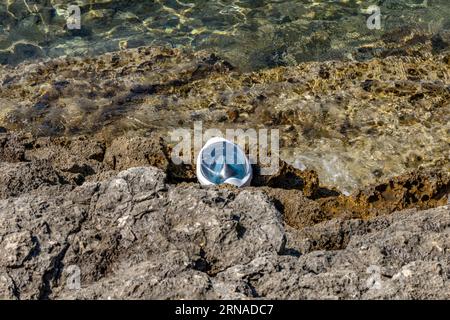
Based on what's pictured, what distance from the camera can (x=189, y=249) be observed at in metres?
→ 3.52

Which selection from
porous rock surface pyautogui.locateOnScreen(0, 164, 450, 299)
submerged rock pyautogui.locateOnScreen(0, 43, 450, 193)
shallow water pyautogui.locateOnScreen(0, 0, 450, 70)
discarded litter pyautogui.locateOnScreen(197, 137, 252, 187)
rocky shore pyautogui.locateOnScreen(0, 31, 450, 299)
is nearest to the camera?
porous rock surface pyautogui.locateOnScreen(0, 164, 450, 299)

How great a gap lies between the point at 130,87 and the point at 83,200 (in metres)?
4.60

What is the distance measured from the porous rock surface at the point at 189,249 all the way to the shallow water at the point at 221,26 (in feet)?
17.5

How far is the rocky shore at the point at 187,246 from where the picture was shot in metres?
3.11

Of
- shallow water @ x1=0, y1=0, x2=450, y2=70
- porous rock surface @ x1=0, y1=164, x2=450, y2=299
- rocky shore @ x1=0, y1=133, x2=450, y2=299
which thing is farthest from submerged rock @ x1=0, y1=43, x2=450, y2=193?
porous rock surface @ x1=0, y1=164, x2=450, y2=299

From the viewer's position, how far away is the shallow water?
9.28m

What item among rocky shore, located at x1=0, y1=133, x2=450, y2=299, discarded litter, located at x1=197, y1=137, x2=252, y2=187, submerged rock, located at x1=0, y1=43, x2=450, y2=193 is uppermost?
rocky shore, located at x1=0, y1=133, x2=450, y2=299

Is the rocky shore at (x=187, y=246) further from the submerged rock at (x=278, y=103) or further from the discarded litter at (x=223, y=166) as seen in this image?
the submerged rock at (x=278, y=103)

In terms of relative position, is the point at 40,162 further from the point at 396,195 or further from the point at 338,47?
the point at 338,47

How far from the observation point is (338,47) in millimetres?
9281

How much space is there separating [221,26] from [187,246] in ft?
22.1

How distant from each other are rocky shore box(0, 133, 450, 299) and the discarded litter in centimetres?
156

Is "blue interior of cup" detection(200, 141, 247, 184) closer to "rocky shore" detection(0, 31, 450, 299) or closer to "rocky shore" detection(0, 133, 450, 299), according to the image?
"rocky shore" detection(0, 31, 450, 299)

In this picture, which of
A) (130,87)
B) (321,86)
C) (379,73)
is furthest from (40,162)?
Result: (379,73)
